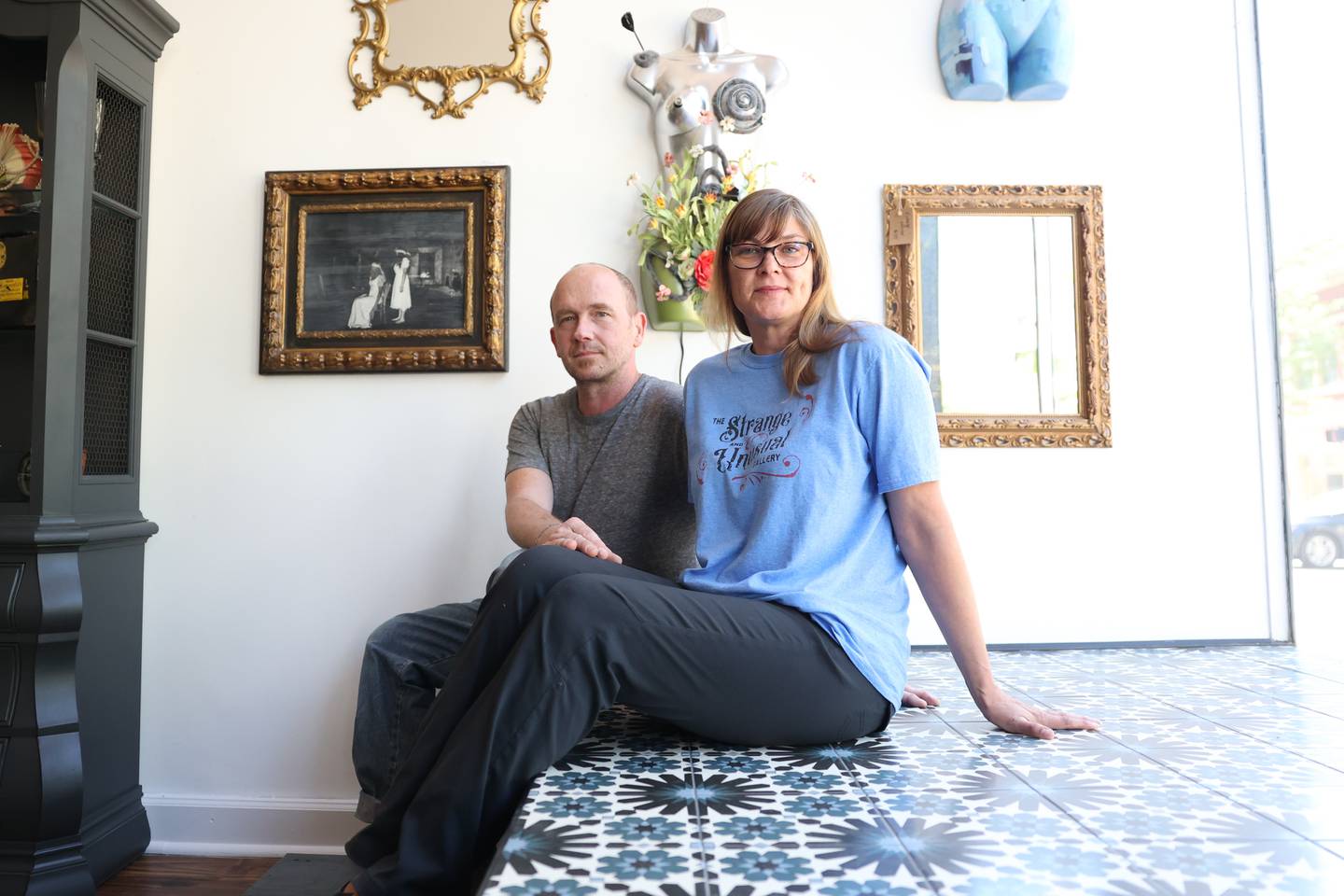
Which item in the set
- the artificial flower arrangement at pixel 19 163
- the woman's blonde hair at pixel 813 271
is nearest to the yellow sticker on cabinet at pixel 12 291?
the artificial flower arrangement at pixel 19 163

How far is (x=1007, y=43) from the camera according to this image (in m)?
2.50

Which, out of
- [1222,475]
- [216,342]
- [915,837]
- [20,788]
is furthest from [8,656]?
[1222,475]

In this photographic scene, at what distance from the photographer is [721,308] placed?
1747 millimetres

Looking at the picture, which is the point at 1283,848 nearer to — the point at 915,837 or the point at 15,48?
the point at 915,837

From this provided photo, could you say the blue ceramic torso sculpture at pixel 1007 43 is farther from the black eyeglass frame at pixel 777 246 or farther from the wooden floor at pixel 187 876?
the wooden floor at pixel 187 876

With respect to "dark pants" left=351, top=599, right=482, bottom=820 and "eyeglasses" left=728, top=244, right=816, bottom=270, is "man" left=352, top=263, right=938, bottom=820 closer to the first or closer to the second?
"dark pants" left=351, top=599, right=482, bottom=820

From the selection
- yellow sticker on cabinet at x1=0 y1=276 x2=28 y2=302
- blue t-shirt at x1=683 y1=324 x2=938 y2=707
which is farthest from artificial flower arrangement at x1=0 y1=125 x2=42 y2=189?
blue t-shirt at x1=683 y1=324 x2=938 y2=707

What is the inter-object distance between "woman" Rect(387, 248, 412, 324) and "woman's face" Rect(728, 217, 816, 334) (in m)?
1.31

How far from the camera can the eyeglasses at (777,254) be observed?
1599 millimetres

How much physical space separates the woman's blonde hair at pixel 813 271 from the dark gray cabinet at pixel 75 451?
1.80m

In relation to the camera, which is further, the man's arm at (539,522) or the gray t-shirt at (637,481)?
the gray t-shirt at (637,481)

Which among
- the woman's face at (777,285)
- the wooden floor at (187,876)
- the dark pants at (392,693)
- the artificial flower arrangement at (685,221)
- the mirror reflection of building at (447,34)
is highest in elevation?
the mirror reflection of building at (447,34)

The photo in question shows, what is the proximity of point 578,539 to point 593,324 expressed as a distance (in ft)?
2.03

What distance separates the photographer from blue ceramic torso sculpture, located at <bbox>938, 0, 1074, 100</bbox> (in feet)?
8.09
